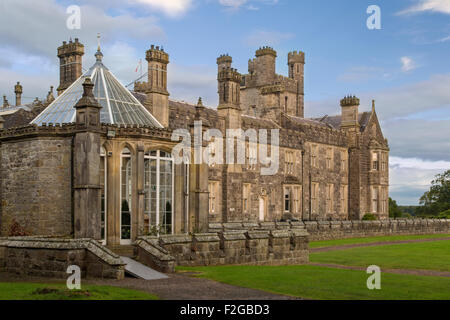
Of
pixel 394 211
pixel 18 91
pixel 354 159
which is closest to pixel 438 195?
pixel 394 211

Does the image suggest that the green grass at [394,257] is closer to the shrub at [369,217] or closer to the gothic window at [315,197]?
the gothic window at [315,197]

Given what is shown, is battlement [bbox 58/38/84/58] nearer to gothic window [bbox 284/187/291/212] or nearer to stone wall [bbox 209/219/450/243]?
stone wall [bbox 209/219/450/243]

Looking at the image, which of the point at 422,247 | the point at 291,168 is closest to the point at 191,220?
the point at 422,247

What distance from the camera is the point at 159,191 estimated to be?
19922 mm

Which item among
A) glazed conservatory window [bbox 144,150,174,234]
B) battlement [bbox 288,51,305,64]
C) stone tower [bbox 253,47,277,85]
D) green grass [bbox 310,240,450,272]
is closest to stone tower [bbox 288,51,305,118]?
battlement [bbox 288,51,305,64]

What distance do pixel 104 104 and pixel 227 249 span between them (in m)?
6.79

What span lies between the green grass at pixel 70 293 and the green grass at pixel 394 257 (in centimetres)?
1114

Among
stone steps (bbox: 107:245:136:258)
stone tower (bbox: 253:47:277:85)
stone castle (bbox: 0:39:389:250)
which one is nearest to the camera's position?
stone castle (bbox: 0:39:389:250)

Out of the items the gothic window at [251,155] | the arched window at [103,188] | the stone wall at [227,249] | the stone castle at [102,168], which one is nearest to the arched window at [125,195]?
the stone castle at [102,168]

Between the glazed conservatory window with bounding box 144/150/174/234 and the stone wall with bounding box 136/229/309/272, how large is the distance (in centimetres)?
203

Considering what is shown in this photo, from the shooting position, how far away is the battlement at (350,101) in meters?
52.2

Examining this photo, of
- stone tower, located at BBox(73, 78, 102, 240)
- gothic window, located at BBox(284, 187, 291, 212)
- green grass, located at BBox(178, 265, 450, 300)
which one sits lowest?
green grass, located at BBox(178, 265, 450, 300)

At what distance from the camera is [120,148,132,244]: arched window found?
61.5 ft

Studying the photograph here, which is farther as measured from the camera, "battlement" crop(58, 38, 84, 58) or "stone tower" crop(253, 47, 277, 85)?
"stone tower" crop(253, 47, 277, 85)
